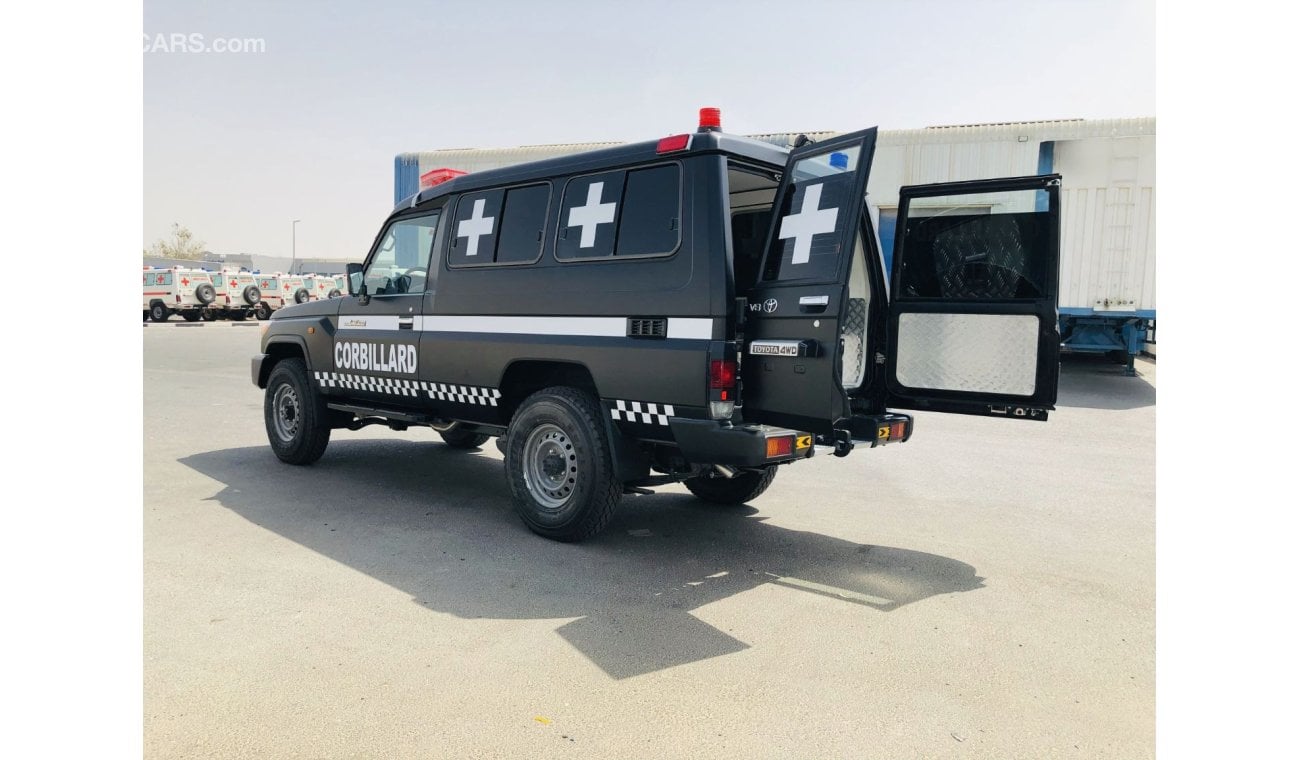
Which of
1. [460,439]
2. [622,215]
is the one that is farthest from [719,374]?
[460,439]

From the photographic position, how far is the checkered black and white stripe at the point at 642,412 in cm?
502

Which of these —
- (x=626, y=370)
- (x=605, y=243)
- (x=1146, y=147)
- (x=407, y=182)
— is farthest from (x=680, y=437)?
(x=407, y=182)

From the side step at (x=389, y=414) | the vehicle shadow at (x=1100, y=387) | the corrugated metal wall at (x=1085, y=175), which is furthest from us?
the corrugated metal wall at (x=1085, y=175)

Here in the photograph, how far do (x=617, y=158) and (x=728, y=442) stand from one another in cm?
191

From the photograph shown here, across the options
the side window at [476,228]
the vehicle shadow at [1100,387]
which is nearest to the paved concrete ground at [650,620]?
the side window at [476,228]

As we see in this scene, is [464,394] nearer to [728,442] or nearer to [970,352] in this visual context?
[728,442]

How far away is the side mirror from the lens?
7.14m

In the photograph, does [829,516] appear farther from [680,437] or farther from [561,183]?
[561,183]

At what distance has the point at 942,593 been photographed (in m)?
4.64

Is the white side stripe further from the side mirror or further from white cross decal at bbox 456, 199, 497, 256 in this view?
white cross decal at bbox 456, 199, 497, 256

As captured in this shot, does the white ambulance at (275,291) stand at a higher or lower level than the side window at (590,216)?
higher

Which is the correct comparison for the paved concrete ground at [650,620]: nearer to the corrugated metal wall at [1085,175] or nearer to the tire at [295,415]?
the tire at [295,415]

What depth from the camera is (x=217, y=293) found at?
115 ft

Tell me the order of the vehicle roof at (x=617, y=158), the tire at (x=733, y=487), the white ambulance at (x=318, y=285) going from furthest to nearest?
the white ambulance at (x=318, y=285) → the tire at (x=733, y=487) → the vehicle roof at (x=617, y=158)
